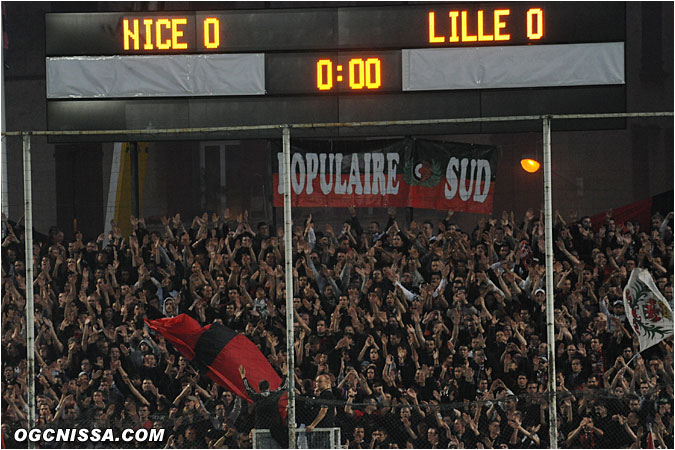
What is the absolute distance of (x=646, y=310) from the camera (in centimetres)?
697

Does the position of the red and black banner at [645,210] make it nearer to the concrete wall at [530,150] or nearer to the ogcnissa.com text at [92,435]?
the ogcnissa.com text at [92,435]

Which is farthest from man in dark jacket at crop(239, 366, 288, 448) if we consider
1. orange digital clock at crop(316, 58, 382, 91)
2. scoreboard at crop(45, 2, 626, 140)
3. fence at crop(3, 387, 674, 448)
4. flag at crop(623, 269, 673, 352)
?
orange digital clock at crop(316, 58, 382, 91)

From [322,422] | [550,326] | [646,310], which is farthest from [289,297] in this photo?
[646,310]

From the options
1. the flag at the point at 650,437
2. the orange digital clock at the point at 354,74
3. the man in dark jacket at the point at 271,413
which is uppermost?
the orange digital clock at the point at 354,74

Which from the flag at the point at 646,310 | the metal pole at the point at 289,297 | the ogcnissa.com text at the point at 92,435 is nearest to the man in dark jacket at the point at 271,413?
the metal pole at the point at 289,297

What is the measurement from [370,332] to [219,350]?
1.23 metres

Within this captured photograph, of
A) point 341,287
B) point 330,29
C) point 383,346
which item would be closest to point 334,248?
point 341,287

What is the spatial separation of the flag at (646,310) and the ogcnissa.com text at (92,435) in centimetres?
371

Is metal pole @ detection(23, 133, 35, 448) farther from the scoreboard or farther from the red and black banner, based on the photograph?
the red and black banner

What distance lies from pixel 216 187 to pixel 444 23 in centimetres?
652

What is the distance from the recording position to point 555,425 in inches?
250

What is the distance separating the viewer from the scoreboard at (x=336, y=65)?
27.2 ft

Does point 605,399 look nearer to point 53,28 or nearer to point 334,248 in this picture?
point 334,248

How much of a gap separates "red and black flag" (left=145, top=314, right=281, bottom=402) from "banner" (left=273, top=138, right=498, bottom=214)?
1238mm
